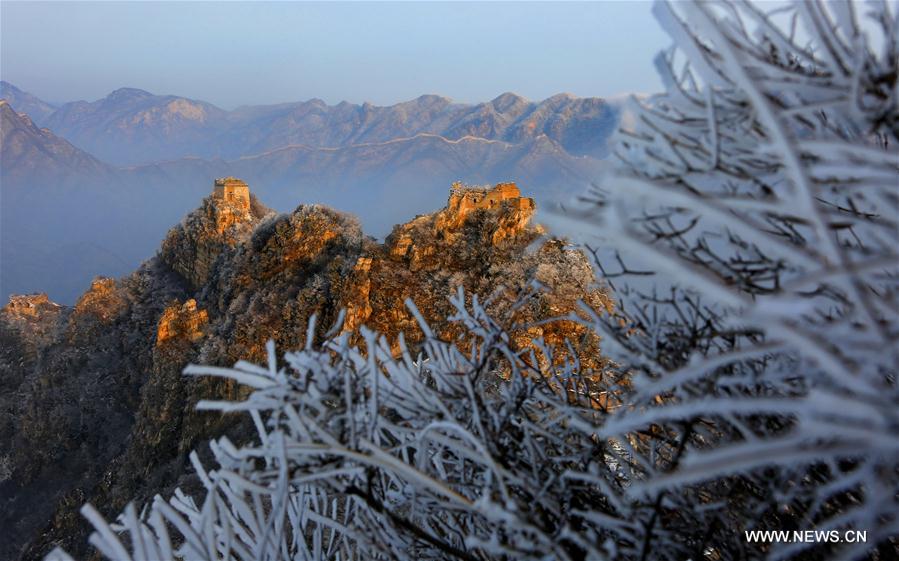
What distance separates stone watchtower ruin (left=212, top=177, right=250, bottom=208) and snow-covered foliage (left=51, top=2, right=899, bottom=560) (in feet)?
76.0

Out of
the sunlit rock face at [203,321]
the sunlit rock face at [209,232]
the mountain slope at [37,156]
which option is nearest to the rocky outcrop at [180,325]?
the sunlit rock face at [203,321]

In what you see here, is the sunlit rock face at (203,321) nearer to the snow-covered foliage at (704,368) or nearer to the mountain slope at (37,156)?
the snow-covered foliage at (704,368)

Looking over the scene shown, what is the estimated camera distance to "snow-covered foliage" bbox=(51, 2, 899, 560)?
0.60 metres

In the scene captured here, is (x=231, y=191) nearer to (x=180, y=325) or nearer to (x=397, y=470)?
(x=180, y=325)

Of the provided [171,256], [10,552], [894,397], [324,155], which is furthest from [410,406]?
[324,155]

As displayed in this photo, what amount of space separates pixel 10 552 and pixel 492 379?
21.1 metres

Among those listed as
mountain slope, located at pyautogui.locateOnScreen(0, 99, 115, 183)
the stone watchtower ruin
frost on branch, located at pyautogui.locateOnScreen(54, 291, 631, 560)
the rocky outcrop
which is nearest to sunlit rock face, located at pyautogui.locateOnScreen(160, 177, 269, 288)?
the stone watchtower ruin

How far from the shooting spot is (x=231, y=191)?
22.9m

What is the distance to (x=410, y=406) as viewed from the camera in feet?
4.39

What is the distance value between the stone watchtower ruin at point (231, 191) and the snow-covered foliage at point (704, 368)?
2318 centimetres

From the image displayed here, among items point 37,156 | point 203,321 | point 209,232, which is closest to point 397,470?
point 203,321

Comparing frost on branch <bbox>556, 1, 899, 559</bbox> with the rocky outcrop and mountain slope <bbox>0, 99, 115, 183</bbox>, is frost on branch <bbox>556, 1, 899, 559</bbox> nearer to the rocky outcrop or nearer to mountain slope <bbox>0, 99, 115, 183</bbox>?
the rocky outcrop

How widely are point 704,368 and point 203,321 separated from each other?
17453mm

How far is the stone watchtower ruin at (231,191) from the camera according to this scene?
22564 mm
